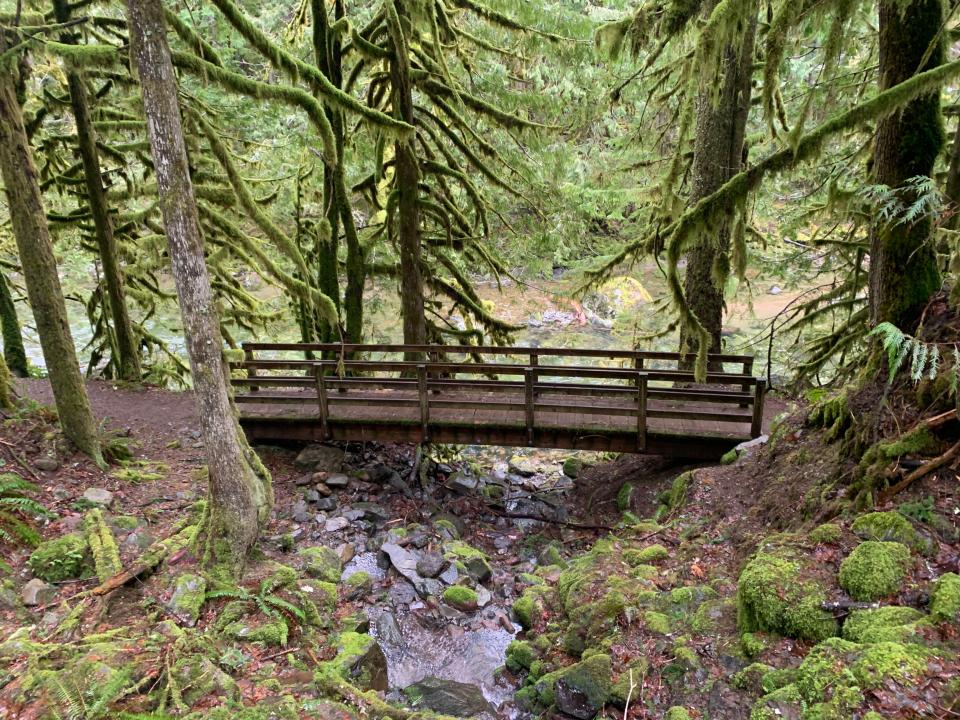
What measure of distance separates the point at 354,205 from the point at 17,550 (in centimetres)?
1000

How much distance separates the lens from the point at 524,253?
12.6 m

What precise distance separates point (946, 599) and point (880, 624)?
452 mm

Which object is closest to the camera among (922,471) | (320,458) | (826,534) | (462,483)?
(922,471)

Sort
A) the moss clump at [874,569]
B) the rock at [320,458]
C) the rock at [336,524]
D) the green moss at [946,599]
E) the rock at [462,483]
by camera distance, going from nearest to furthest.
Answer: the green moss at [946,599]
the moss clump at [874,569]
the rock at [336,524]
the rock at [320,458]
the rock at [462,483]

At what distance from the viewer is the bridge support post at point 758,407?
27.2 feet

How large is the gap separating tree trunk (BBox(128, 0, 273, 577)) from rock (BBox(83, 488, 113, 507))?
2201mm

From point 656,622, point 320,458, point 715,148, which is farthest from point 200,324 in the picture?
point 715,148

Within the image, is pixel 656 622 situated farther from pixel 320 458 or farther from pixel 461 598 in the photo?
pixel 320 458

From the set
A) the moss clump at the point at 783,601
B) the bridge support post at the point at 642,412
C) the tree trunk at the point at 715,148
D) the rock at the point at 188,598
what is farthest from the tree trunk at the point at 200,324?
the tree trunk at the point at 715,148

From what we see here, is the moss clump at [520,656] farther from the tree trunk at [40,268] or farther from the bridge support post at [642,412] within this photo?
the tree trunk at [40,268]

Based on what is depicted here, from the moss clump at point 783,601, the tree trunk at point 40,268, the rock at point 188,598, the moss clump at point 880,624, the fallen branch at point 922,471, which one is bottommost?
the rock at point 188,598

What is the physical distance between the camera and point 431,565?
303 inches

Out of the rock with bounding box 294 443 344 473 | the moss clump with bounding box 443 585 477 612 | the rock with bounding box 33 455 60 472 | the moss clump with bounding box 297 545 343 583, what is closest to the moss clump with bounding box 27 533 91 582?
the rock with bounding box 33 455 60 472

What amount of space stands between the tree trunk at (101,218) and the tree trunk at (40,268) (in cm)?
344
